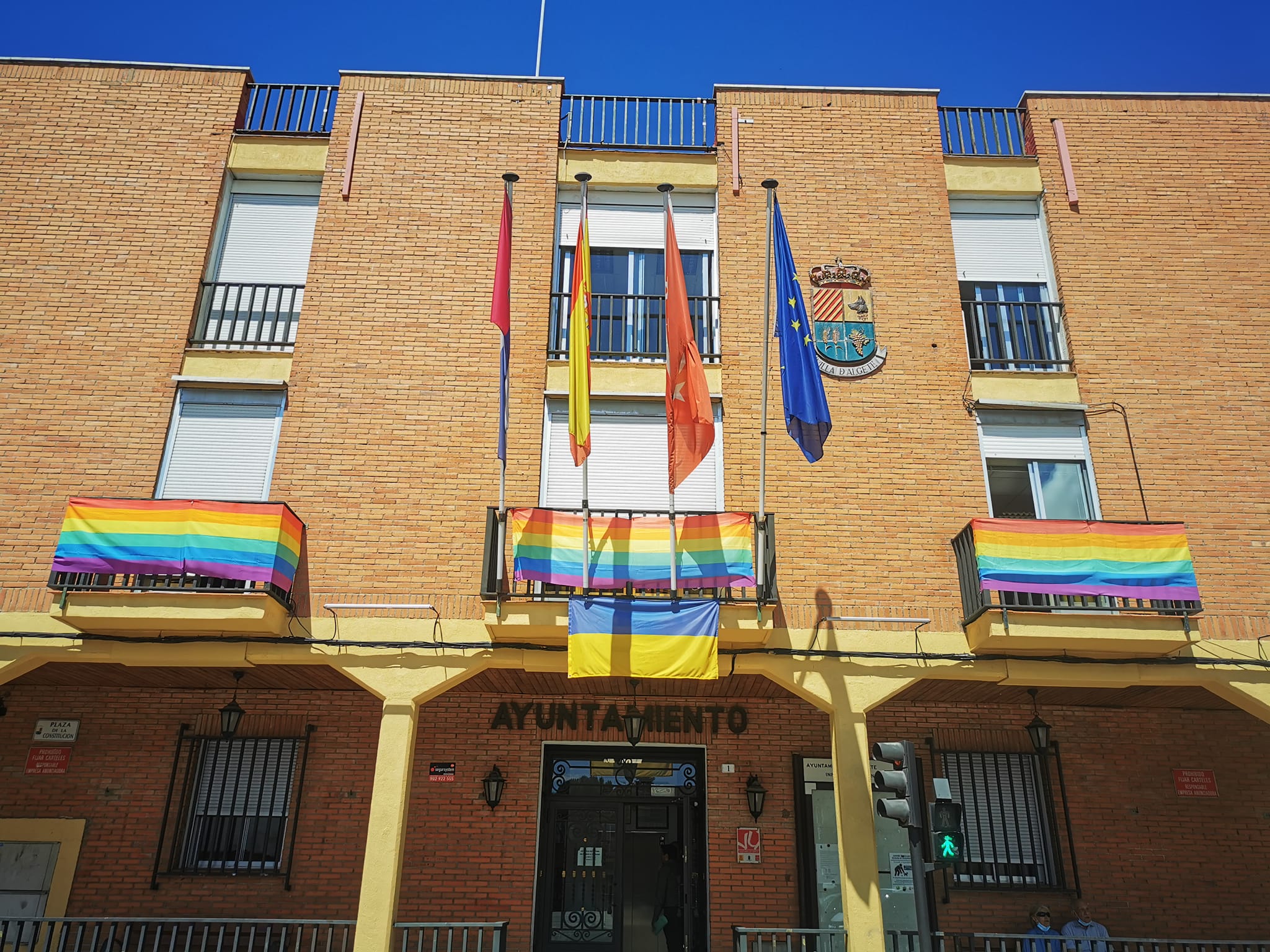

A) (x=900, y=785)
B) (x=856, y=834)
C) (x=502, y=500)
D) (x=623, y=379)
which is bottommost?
(x=856, y=834)

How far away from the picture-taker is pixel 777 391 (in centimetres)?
1203

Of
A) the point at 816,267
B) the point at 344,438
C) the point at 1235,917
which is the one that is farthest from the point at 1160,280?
the point at 344,438

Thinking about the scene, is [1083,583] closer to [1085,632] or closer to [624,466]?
[1085,632]

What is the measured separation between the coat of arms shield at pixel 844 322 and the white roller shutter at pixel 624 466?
176 centimetres

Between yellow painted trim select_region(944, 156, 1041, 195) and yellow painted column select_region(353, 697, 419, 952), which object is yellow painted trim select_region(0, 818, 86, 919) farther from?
yellow painted trim select_region(944, 156, 1041, 195)

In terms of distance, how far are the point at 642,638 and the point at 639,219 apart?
6.44 meters

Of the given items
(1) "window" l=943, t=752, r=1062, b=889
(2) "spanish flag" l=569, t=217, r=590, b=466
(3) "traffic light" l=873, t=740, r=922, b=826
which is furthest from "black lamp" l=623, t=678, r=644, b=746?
(1) "window" l=943, t=752, r=1062, b=889

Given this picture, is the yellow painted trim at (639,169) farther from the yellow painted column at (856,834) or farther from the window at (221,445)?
the yellow painted column at (856,834)

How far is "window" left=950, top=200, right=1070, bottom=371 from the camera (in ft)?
41.1

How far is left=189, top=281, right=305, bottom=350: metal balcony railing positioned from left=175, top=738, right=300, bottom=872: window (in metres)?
5.00

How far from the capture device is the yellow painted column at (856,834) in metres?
9.32

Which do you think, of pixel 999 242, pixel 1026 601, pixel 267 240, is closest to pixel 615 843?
pixel 1026 601

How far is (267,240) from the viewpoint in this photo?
12.8m

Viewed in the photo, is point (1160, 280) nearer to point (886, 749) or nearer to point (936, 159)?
point (936, 159)
